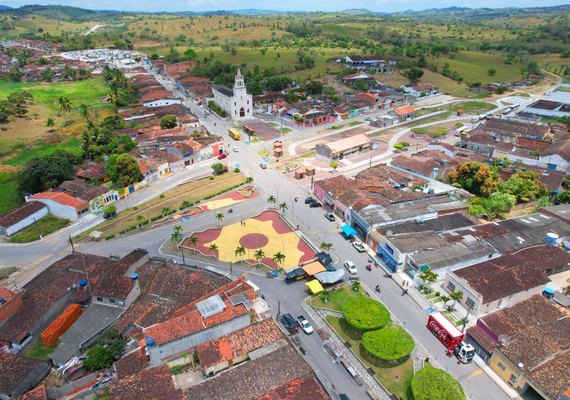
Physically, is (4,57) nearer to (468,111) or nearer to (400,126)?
(400,126)

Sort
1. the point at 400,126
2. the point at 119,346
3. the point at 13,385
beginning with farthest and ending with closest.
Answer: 1. the point at 400,126
2. the point at 119,346
3. the point at 13,385

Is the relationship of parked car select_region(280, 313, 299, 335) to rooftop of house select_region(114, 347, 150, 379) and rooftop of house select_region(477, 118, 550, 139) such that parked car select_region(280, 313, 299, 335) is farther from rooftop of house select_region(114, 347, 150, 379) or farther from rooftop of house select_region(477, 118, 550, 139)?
rooftop of house select_region(477, 118, 550, 139)

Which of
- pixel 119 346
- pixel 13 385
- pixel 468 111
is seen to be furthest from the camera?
pixel 468 111

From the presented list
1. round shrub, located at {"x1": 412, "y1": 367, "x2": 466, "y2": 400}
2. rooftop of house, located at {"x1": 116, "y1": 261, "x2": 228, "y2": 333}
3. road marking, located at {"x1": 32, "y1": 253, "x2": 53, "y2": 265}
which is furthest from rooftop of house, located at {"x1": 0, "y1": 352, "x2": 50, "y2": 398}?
round shrub, located at {"x1": 412, "y1": 367, "x2": 466, "y2": 400}

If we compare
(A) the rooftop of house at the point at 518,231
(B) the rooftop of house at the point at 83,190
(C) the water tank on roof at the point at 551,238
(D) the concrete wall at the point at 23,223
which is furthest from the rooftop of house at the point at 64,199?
(C) the water tank on roof at the point at 551,238

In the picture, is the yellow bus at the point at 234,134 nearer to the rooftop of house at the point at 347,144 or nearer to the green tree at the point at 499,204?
the rooftop of house at the point at 347,144

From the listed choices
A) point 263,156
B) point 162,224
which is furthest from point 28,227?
point 263,156

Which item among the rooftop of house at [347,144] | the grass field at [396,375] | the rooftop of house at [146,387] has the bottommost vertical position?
the grass field at [396,375]
